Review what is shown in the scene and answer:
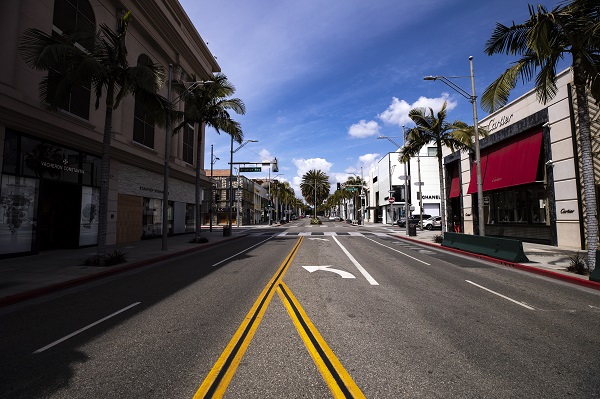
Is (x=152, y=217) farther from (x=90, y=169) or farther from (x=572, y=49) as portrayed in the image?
(x=572, y=49)

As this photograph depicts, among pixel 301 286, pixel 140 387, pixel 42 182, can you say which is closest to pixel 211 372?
pixel 140 387

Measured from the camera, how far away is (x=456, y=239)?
17469mm

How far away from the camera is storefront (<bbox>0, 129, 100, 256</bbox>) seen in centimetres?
1279

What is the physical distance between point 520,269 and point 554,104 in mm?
11445

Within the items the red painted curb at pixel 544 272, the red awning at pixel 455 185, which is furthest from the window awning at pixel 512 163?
the red painted curb at pixel 544 272

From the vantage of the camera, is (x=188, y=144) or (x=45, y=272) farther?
(x=188, y=144)

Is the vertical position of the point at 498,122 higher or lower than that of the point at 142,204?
higher

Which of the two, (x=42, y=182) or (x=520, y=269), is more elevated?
(x=42, y=182)

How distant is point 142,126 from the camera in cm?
2273

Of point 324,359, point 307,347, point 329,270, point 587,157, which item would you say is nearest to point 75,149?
point 329,270

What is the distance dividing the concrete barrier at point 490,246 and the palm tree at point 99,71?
15.2m

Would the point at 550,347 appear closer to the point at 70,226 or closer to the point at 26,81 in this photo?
the point at 26,81

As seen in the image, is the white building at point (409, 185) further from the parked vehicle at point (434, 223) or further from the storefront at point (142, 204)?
the storefront at point (142, 204)

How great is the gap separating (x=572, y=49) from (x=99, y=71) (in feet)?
51.3
